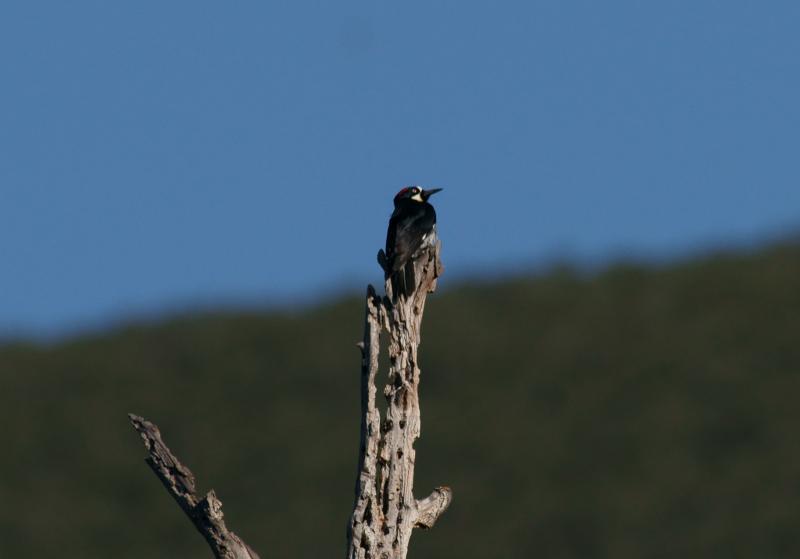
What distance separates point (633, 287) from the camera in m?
44.3

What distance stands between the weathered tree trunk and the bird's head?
4.00 m

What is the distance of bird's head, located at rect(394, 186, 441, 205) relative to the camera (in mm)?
15055

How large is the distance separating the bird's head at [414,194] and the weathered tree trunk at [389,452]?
4.00m

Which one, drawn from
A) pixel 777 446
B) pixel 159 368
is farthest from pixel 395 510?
pixel 159 368

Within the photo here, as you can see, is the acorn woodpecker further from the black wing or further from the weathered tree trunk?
the weathered tree trunk

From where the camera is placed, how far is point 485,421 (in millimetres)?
38469

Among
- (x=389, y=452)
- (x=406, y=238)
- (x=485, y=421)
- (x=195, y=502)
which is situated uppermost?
(x=485, y=421)

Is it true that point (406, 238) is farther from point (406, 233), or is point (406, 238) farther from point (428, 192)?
point (428, 192)

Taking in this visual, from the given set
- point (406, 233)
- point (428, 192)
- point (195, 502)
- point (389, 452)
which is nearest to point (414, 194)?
point (428, 192)

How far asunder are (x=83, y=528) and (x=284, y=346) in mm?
8451

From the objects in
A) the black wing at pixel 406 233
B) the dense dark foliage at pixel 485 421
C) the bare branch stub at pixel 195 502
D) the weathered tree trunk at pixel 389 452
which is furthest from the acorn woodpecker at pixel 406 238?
the dense dark foliage at pixel 485 421

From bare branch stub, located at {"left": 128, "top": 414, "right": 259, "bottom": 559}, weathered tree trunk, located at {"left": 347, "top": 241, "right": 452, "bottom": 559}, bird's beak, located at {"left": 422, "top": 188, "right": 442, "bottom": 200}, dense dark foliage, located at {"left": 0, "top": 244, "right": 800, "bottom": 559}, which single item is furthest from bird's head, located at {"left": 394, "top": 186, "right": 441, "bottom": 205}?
dense dark foliage, located at {"left": 0, "top": 244, "right": 800, "bottom": 559}

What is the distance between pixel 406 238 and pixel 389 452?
1.74 m

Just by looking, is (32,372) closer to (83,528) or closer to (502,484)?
(83,528)
